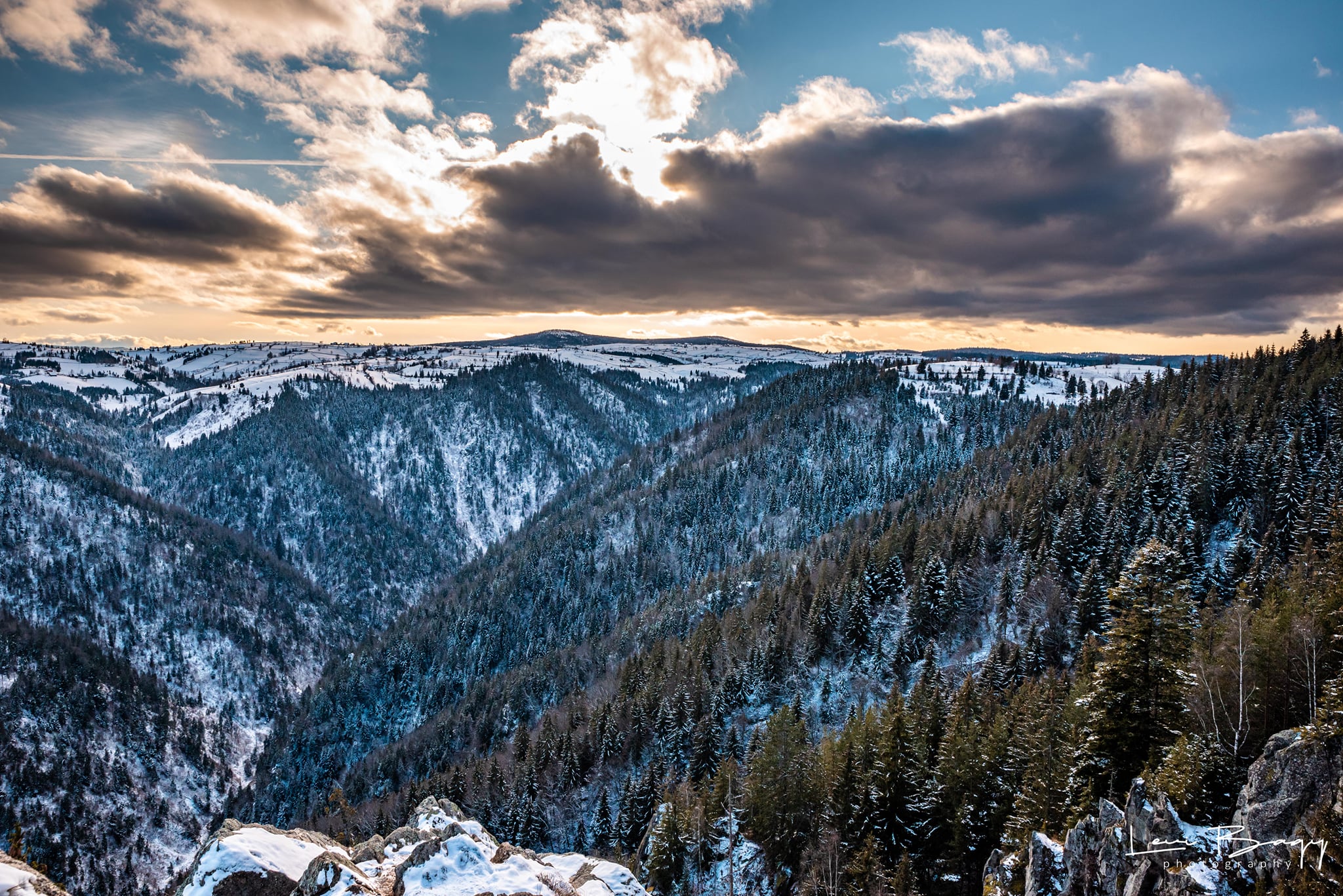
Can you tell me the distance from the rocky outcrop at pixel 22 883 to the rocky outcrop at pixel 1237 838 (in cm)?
3588

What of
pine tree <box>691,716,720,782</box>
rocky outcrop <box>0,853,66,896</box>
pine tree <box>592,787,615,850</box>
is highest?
rocky outcrop <box>0,853,66,896</box>

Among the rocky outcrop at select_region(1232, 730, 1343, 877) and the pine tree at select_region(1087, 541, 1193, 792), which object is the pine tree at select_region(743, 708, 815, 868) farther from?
the rocky outcrop at select_region(1232, 730, 1343, 877)

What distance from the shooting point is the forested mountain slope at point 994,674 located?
3278 cm

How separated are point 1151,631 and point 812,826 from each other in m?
37.0

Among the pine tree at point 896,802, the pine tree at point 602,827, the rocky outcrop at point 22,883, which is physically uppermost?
the rocky outcrop at point 22,883

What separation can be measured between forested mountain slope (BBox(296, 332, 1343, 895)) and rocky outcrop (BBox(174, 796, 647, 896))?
2189cm

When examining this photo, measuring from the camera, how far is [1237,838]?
2178 cm

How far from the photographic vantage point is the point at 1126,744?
3172 centimetres

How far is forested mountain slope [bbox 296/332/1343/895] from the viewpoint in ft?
108

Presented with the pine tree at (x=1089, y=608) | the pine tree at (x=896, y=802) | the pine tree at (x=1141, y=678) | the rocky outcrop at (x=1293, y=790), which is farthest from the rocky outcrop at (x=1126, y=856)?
the pine tree at (x=1089, y=608)

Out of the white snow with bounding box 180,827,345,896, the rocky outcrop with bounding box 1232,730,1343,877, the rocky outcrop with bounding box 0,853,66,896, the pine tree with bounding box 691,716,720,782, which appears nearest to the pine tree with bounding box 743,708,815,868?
the pine tree with bounding box 691,716,720,782

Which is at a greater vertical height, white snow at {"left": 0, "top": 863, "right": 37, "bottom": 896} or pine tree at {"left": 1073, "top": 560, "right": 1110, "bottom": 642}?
white snow at {"left": 0, "top": 863, "right": 37, "bottom": 896}

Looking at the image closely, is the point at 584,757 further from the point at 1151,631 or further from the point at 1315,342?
the point at 1315,342

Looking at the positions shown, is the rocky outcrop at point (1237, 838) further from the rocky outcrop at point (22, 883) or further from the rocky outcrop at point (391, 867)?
the rocky outcrop at point (22, 883)
